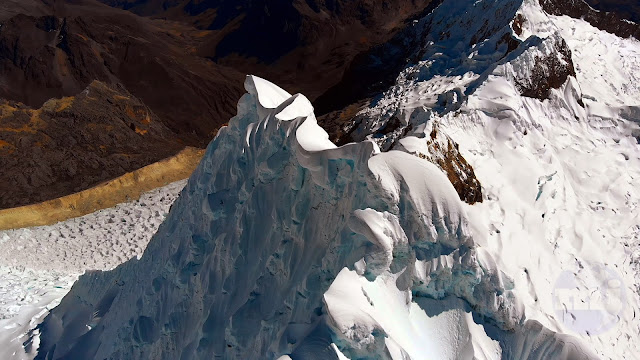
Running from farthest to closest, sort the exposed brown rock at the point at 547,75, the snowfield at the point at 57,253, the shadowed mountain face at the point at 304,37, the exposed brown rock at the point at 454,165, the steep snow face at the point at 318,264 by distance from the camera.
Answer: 1. the shadowed mountain face at the point at 304,37
2. the exposed brown rock at the point at 547,75
3. the snowfield at the point at 57,253
4. the exposed brown rock at the point at 454,165
5. the steep snow face at the point at 318,264

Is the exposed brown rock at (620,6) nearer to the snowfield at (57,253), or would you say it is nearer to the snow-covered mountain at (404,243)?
the snow-covered mountain at (404,243)

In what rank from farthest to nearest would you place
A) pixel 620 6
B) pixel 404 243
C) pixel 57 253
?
pixel 620 6, pixel 57 253, pixel 404 243

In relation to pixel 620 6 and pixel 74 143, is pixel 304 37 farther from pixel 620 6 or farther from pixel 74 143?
pixel 74 143

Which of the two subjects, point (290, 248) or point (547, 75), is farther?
→ point (547, 75)

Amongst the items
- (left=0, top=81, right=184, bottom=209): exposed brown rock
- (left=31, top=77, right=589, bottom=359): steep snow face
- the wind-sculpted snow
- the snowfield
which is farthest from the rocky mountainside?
(left=31, top=77, right=589, bottom=359): steep snow face

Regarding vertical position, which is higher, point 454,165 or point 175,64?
point 454,165

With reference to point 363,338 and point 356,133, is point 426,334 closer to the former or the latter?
point 363,338

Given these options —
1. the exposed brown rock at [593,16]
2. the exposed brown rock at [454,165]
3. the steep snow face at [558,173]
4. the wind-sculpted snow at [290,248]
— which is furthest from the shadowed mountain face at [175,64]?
the wind-sculpted snow at [290,248]

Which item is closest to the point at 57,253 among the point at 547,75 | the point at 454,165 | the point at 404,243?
the point at 454,165
